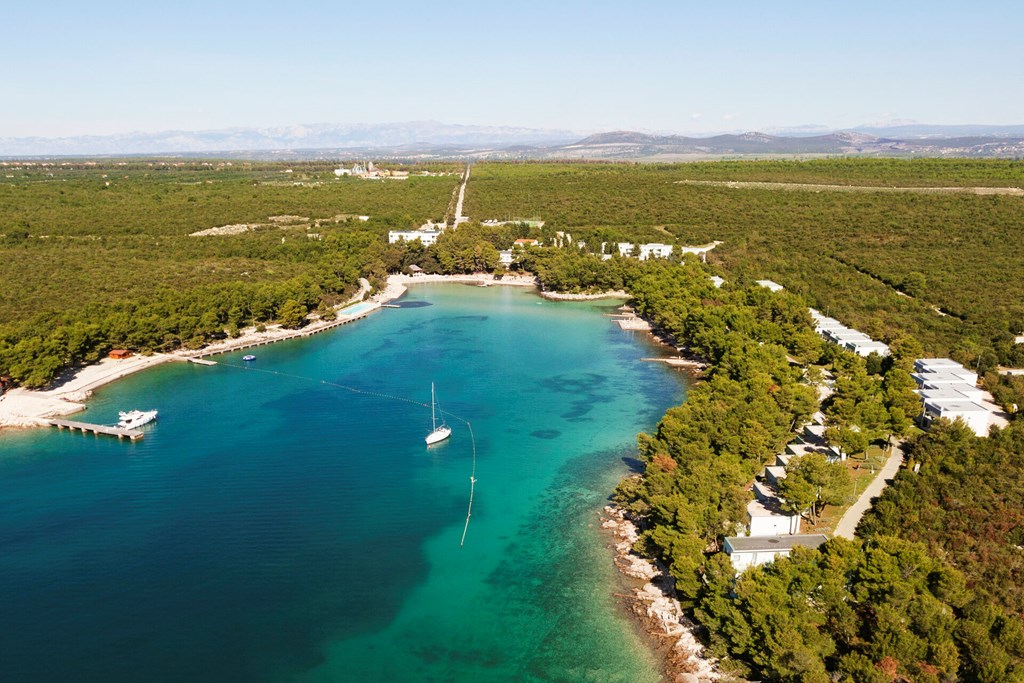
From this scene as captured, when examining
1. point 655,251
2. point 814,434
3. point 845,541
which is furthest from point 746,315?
point 655,251

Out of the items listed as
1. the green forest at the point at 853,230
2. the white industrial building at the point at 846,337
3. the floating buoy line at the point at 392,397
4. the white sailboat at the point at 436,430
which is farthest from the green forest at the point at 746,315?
the white sailboat at the point at 436,430

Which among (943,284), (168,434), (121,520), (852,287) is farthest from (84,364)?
(943,284)

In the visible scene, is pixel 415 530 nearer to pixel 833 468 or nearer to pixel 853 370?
pixel 833 468

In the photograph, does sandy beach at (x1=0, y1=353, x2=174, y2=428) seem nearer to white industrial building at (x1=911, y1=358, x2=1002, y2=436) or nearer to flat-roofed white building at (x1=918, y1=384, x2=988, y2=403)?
white industrial building at (x1=911, y1=358, x2=1002, y2=436)

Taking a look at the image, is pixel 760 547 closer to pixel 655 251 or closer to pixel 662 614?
pixel 662 614

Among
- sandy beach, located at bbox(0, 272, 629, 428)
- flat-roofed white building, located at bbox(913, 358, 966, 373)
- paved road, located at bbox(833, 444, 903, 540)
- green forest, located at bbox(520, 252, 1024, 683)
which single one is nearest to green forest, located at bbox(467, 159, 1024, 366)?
flat-roofed white building, located at bbox(913, 358, 966, 373)
